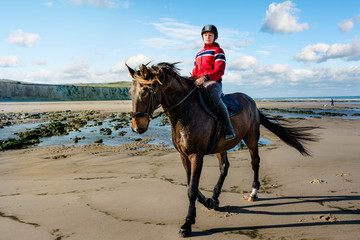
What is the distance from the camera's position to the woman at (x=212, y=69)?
167 inches

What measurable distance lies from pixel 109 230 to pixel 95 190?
190cm

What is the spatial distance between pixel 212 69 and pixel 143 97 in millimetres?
1677

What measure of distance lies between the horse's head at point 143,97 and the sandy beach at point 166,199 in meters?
1.61

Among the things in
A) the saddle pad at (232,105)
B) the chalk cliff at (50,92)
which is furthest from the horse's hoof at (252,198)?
the chalk cliff at (50,92)

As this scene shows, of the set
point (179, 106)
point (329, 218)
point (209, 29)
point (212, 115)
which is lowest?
point (329, 218)

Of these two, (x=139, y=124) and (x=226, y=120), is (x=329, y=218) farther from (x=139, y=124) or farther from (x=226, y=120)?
(x=139, y=124)

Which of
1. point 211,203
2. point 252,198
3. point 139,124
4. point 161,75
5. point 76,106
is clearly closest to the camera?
point 139,124

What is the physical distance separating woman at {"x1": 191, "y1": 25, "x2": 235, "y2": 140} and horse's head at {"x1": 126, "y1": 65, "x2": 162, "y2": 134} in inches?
39.4

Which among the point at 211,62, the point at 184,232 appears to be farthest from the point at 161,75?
the point at 184,232

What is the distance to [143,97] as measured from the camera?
11.2 feet

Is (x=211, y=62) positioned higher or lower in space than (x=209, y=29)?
lower

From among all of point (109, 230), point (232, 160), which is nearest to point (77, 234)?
point (109, 230)

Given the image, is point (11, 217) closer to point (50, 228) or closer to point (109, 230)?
point (50, 228)

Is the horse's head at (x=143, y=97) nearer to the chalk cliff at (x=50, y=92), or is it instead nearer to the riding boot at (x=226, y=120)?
the riding boot at (x=226, y=120)
